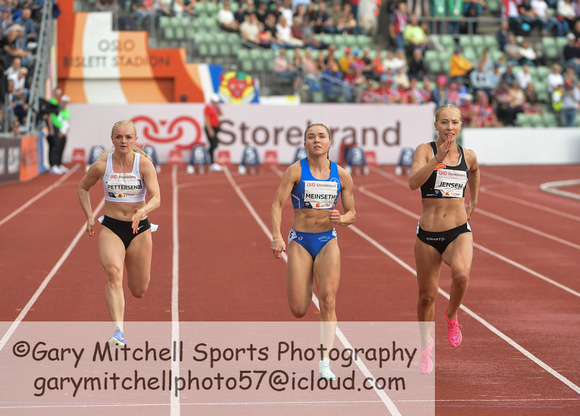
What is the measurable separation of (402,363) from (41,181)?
16.2 meters

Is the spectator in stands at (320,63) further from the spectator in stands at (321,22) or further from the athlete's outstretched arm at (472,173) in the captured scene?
the athlete's outstretched arm at (472,173)

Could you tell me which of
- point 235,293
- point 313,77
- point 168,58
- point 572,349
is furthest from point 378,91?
point 572,349

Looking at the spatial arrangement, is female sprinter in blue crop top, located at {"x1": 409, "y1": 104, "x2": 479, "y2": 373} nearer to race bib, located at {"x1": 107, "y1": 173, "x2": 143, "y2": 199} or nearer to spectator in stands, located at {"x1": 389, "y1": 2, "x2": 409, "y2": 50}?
race bib, located at {"x1": 107, "y1": 173, "x2": 143, "y2": 199}

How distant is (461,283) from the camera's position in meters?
7.13

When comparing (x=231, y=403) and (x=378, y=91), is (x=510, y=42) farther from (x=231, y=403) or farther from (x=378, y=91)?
(x=231, y=403)

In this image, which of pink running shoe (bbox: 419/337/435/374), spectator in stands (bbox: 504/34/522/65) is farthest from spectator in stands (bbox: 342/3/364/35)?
pink running shoe (bbox: 419/337/435/374)

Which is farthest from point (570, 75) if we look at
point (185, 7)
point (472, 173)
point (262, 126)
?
point (472, 173)

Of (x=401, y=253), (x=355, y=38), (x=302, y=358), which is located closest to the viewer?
(x=302, y=358)

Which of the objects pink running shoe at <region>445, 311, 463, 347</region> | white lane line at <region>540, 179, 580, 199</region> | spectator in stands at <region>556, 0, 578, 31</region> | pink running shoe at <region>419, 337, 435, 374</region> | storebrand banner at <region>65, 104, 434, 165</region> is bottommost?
white lane line at <region>540, 179, 580, 199</region>

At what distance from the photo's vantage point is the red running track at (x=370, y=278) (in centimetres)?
737

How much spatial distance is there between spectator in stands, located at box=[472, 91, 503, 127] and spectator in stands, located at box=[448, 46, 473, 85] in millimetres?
1816

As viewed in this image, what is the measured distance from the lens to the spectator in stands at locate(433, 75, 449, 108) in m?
30.2

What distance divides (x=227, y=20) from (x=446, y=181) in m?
24.3

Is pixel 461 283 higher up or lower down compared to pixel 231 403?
higher up
